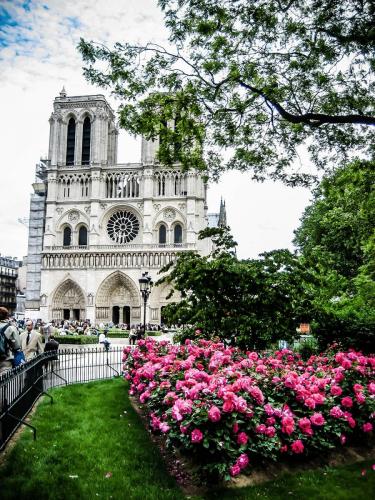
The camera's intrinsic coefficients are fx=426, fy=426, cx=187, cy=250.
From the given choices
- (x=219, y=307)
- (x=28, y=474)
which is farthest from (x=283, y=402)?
(x=219, y=307)

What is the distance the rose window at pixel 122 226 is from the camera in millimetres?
40438

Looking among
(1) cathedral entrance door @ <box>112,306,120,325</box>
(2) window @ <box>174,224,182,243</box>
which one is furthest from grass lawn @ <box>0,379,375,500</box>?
(1) cathedral entrance door @ <box>112,306,120,325</box>

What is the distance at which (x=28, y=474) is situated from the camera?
4.57m

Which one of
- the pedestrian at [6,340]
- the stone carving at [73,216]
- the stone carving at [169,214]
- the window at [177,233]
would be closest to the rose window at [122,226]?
the stone carving at [169,214]

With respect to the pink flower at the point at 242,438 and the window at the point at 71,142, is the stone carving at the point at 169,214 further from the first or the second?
the pink flower at the point at 242,438

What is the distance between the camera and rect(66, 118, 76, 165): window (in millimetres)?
42375

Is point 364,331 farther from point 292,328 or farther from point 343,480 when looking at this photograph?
point 343,480

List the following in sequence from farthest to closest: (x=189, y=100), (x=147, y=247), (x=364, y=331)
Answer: (x=147, y=247), (x=364, y=331), (x=189, y=100)

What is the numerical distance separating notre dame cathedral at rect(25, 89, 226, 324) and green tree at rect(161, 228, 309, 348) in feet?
93.1

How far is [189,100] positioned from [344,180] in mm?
3404

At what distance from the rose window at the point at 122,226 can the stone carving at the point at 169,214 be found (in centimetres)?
299

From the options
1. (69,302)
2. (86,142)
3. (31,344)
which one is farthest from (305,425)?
(86,142)

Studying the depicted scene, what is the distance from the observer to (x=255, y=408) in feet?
15.6

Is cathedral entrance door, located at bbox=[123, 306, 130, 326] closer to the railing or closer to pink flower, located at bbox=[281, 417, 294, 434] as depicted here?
the railing
